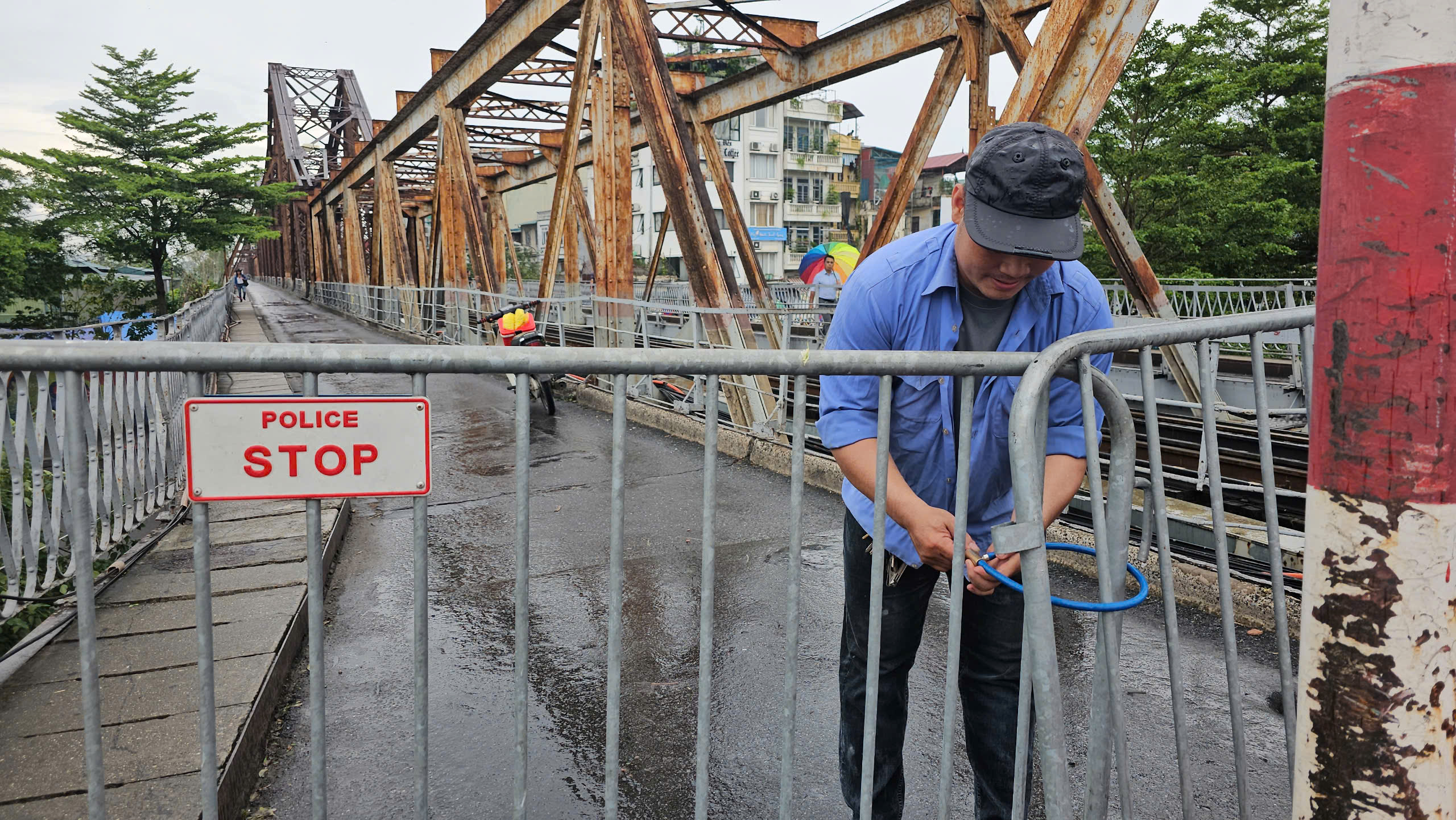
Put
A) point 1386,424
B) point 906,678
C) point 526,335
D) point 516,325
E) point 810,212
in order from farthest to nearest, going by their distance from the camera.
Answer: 1. point 810,212
2. point 516,325
3. point 526,335
4. point 906,678
5. point 1386,424

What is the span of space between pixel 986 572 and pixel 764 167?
2572 inches

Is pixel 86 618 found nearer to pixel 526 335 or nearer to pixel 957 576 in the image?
pixel 957 576

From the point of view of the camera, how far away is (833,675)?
3992 millimetres

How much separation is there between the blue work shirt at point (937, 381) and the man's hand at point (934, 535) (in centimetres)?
9

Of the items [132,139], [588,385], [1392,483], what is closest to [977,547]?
[1392,483]

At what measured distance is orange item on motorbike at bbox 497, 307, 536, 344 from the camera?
38.2 ft

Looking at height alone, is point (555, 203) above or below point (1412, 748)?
above

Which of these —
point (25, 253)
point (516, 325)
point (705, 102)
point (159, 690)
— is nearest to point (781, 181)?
point (25, 253)

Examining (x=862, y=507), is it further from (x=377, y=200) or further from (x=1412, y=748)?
(x=377, y=200)

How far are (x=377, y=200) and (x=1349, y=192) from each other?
1058 inches

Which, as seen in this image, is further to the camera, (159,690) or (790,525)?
(159,690)

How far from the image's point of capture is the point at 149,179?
30.2 m

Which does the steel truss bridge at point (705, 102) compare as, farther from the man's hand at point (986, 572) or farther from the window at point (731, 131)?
the window at point (731, 131)

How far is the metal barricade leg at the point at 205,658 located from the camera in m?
1.78
